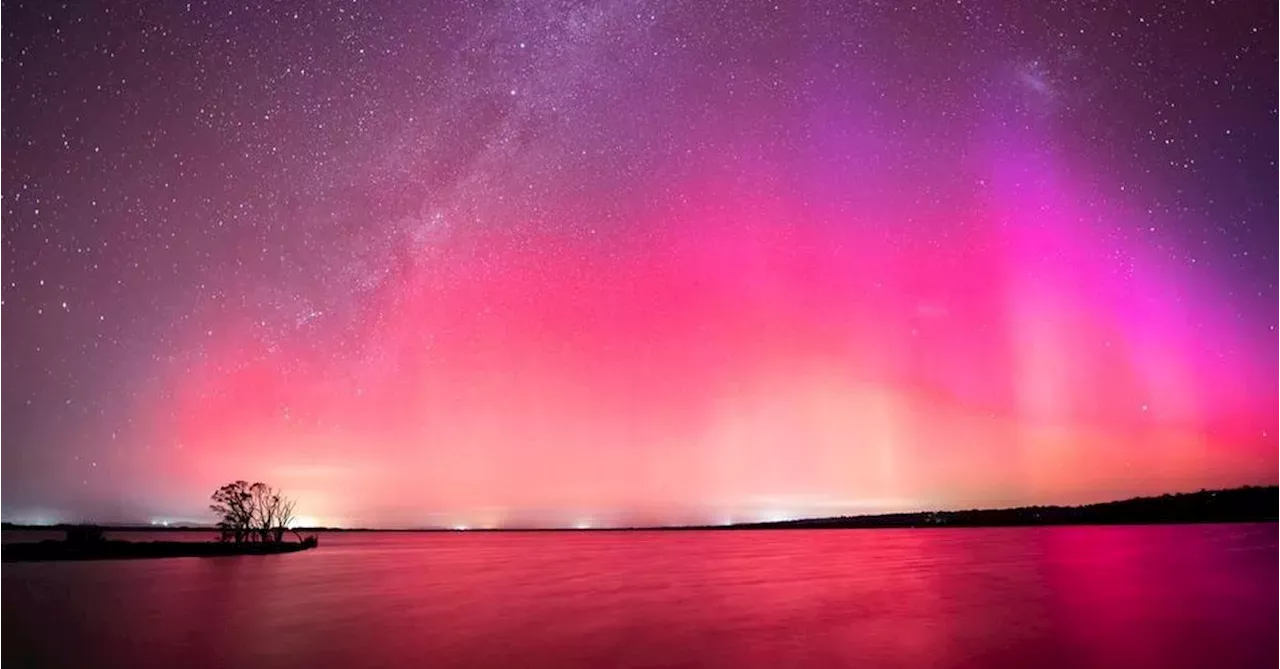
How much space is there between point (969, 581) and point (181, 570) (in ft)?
144

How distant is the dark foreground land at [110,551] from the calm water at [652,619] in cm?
1234

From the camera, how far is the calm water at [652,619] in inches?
819

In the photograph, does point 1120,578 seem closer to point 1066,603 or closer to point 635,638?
point 1066,603

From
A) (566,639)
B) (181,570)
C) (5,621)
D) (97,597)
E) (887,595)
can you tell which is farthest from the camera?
(181,570)

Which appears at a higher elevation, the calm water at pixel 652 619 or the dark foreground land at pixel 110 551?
the dark foreground land at pixel 110 551

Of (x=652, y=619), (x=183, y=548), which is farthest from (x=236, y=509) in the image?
(x=652, y=619)

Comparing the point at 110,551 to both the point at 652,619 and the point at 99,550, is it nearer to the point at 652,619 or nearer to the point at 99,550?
the point at 99,550

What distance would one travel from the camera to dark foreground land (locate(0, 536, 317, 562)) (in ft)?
200

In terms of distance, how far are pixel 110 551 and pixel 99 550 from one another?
1014 millimetres

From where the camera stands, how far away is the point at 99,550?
66250 millimetres

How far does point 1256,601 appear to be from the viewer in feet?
106

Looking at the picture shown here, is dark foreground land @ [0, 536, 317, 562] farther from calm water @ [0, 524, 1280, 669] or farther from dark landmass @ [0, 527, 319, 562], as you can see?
calm water @ [0, 524, 1280, 669]

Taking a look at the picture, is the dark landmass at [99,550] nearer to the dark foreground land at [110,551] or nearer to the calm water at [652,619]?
the dark foreground land at [110,551]

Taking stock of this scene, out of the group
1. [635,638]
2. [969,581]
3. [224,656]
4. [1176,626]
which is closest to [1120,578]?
[969,581]
